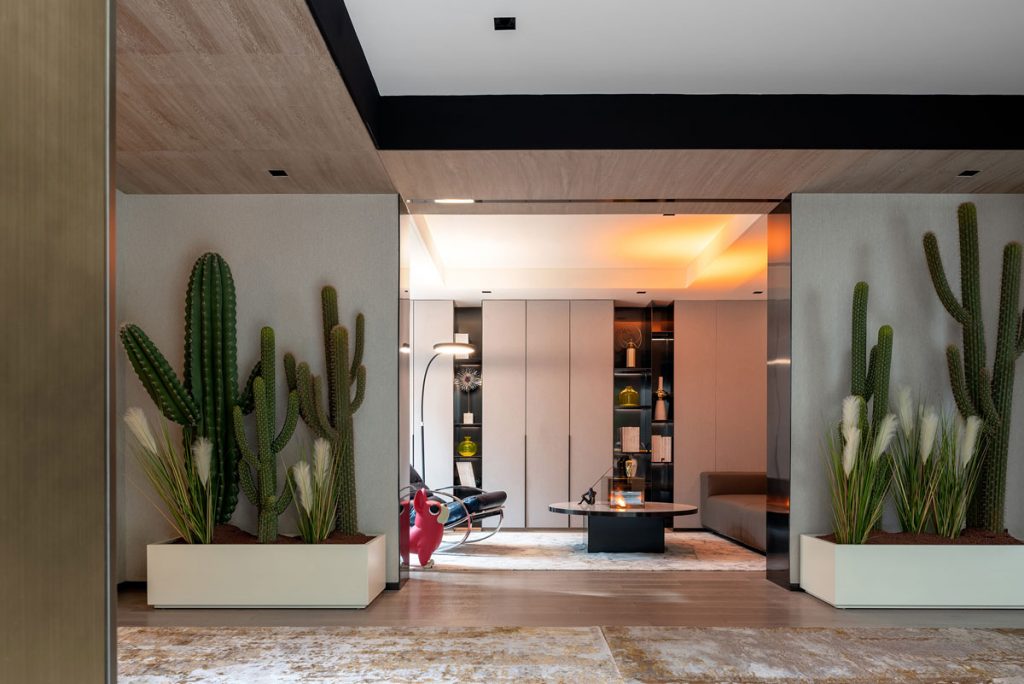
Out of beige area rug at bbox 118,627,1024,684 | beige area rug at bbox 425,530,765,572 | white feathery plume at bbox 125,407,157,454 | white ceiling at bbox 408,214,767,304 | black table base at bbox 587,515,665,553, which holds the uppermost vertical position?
white ceiling at bbox 408,214,767,304

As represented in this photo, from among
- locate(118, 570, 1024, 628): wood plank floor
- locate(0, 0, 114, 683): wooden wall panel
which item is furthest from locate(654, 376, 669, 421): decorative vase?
locate(0, 0, 114, 683): wooden wall panel

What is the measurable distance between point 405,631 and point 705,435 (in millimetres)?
6448

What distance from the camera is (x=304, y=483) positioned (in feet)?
16.0

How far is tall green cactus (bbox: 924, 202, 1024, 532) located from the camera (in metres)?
5.04

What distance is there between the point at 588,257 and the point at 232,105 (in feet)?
17.2

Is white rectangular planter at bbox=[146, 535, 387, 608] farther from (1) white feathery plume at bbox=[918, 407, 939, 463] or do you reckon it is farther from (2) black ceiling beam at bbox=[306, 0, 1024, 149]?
(1) white feathery plume at bbox=[918, 407, 939, 463]

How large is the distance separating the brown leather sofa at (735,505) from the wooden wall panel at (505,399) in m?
1.96

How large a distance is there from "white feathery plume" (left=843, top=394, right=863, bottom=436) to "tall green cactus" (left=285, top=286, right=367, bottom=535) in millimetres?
2699

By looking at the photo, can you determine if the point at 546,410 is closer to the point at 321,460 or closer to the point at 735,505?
the point at 735,505

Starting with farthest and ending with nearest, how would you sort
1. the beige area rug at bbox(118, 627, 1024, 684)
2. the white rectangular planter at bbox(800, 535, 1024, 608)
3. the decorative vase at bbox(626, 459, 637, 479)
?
the decorative vase at bbox(626, 459, 637, 479)
the white rectangular planter at bbox(800, 535, 1024, 608)
the beige area rug at bbox(118, 627, 1024, 684)

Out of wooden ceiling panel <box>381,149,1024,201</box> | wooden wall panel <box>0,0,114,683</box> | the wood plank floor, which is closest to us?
wooden wall panel <box>0,0,114,683</box>

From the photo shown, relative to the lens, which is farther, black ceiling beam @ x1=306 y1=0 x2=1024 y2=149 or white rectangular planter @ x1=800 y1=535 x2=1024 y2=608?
white rectangular planter @ x1=800 y1=535 x2=1024 y2=608

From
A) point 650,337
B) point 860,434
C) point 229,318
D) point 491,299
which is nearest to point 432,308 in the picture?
point 491,299

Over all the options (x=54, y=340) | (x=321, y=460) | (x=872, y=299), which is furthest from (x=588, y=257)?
(x=54, y=340)
